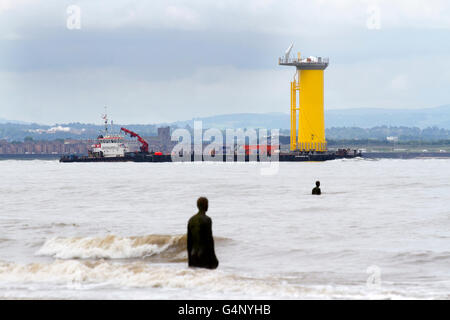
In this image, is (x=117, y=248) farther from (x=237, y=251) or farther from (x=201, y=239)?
(x=201, y=239)

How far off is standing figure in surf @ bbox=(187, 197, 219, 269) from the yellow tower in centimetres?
10113

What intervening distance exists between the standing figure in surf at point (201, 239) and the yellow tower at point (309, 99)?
101 metres

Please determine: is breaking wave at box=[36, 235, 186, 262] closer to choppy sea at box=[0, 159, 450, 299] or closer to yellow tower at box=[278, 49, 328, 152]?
choppy sea at box=[0, 159, 450, 299]

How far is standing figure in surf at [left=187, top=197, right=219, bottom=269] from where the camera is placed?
1212cm

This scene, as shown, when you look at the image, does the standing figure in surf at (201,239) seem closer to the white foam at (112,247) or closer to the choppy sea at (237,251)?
the choppy sea at (237,251)

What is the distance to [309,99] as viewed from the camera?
11319 cm

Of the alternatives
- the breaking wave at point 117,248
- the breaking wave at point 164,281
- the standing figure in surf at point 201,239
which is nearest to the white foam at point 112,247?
the breaking wave at point 117,248

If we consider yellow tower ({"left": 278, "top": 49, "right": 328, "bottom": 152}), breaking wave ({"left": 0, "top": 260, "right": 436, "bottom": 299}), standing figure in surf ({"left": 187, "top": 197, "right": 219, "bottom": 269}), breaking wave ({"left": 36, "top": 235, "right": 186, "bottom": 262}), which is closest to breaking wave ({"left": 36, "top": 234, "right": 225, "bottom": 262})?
breaking wave ({"left": 36, "top": 235, "right": 186, "bottom": 262})

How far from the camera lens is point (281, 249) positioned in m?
17.9

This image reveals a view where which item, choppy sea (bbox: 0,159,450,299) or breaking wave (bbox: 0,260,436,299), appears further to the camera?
choppy sea (bbox: 0,159,450,299)

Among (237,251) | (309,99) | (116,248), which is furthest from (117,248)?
(309,99)

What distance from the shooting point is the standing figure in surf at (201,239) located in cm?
1212

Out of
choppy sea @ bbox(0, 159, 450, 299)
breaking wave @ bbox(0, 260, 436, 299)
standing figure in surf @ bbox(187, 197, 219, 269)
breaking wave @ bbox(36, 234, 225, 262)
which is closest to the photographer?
breaking wave @ bbox(0, 260, 436, 299)

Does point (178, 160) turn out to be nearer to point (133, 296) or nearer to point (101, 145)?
point (101, 145)
